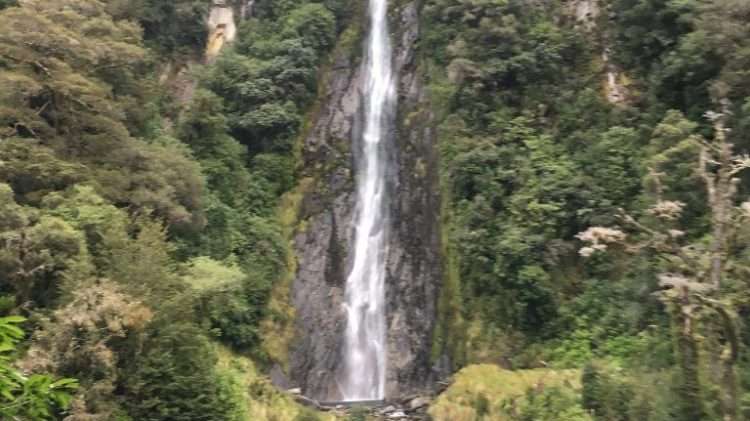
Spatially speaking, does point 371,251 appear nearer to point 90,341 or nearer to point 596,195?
point 596,195

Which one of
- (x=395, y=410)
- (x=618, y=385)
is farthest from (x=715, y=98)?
(x=395, y=410)

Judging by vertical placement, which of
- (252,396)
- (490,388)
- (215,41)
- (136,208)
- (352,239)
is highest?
(215,41)

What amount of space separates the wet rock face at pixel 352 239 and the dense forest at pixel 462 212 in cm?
56

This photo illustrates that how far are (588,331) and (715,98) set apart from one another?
6909 mm

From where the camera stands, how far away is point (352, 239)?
75.9ft

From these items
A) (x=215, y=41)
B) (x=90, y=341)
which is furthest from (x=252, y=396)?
(x=215, y=41)

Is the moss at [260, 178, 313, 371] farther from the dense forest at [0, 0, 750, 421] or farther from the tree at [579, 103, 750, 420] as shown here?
the tree at [579, 103, 750, 420]

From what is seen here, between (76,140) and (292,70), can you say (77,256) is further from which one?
(292,70)

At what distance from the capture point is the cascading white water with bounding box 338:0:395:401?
19.8 m

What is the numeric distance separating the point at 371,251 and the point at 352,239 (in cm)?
A: 95

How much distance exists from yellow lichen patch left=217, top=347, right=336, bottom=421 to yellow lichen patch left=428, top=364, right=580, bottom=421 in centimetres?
335

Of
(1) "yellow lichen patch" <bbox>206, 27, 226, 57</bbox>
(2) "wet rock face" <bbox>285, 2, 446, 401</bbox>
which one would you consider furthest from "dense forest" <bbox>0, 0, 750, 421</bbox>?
(1) "yellow lichen patch" <bbox>206, 27, 226, 57</bbox>

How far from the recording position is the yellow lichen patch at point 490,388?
49.0ft

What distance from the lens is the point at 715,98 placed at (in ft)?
49.8
